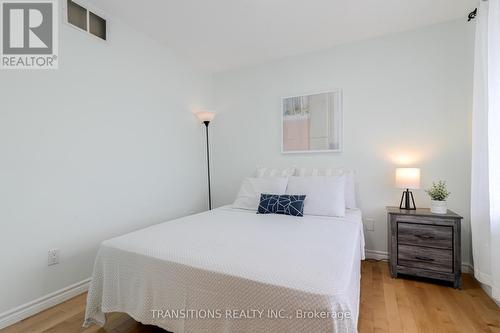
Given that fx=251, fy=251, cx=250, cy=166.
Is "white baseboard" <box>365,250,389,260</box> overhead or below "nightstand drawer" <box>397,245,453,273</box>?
below

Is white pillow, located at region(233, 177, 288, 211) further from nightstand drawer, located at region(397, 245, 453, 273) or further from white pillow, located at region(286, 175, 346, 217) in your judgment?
nightstand drawer, located at region(397, 245, 453, 273)

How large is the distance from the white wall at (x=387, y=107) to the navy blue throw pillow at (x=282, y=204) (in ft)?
2.62

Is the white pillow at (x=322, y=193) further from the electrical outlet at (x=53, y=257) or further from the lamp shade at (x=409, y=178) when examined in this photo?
the electrical outlet at (x=53, y=257)

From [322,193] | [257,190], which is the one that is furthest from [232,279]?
[257,190]

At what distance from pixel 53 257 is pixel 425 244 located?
3153 millimetres

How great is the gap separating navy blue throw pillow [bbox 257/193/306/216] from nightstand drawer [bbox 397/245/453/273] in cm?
99

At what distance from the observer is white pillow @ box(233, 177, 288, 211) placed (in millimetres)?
2740

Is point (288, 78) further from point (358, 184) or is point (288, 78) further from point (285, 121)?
point (358, 184)

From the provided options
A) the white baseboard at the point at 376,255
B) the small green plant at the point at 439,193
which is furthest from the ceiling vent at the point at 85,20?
the white baseboard at the point at 376,255

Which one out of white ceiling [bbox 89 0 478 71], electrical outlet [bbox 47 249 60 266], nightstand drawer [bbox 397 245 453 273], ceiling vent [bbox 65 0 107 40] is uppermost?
white ceiling [bbox 89 0 478 71]

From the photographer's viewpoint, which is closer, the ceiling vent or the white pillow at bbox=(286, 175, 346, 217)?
the ceiling vent

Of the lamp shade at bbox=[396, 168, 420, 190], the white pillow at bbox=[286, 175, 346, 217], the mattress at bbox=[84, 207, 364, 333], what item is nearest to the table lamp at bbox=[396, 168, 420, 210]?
the lamp shade at bbox=[396, 168, 420, 190]

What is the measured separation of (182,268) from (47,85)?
1.84 metres

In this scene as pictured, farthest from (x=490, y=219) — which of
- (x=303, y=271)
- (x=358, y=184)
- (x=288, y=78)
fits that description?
(x=288, y=78)
